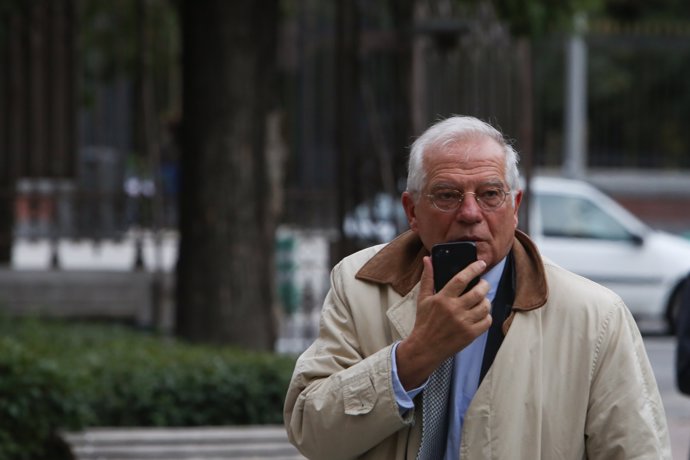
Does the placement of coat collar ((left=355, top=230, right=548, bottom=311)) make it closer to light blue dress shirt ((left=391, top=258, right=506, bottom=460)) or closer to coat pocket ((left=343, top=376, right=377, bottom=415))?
light blue dress shirt ((left=391, top=258, right=506, bottom=460))

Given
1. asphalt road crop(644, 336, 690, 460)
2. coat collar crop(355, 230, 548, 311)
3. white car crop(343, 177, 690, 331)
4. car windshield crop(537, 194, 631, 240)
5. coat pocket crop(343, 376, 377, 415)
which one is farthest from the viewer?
car windshield crop(537, 194, 631, 240)

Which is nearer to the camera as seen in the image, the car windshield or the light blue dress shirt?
the light blue dress shirt

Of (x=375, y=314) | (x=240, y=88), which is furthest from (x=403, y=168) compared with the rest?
(x=375, y=314)

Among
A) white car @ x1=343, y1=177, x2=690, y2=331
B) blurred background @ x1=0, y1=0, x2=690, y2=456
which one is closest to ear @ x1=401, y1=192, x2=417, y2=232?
blurred background @ x1=0, y1=0, x2=690, y2=456

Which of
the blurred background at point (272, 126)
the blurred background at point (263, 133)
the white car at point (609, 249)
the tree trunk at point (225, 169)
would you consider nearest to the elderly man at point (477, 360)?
the blurred background at point (263, 133)

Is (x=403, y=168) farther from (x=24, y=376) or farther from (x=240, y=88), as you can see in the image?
(x=24, y=376)

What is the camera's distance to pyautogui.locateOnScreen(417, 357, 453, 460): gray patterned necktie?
2963mm

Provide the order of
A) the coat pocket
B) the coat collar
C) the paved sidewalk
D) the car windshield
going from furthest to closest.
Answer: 1. the car windshield
2. the paved sidewalk
3. the coat collar
4. the coat pocket

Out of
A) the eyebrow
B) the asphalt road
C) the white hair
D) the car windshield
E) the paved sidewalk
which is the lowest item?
the asphalt road

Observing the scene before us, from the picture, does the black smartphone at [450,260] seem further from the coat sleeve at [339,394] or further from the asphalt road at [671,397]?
the asphalt road at [671,397]

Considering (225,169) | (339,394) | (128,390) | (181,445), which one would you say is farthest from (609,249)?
(339,394)

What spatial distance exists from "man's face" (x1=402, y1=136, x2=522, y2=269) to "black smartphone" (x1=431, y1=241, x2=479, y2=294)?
8 centimetres

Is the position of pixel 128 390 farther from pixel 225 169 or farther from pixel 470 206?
pixel 470 206

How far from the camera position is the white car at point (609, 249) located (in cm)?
1552
